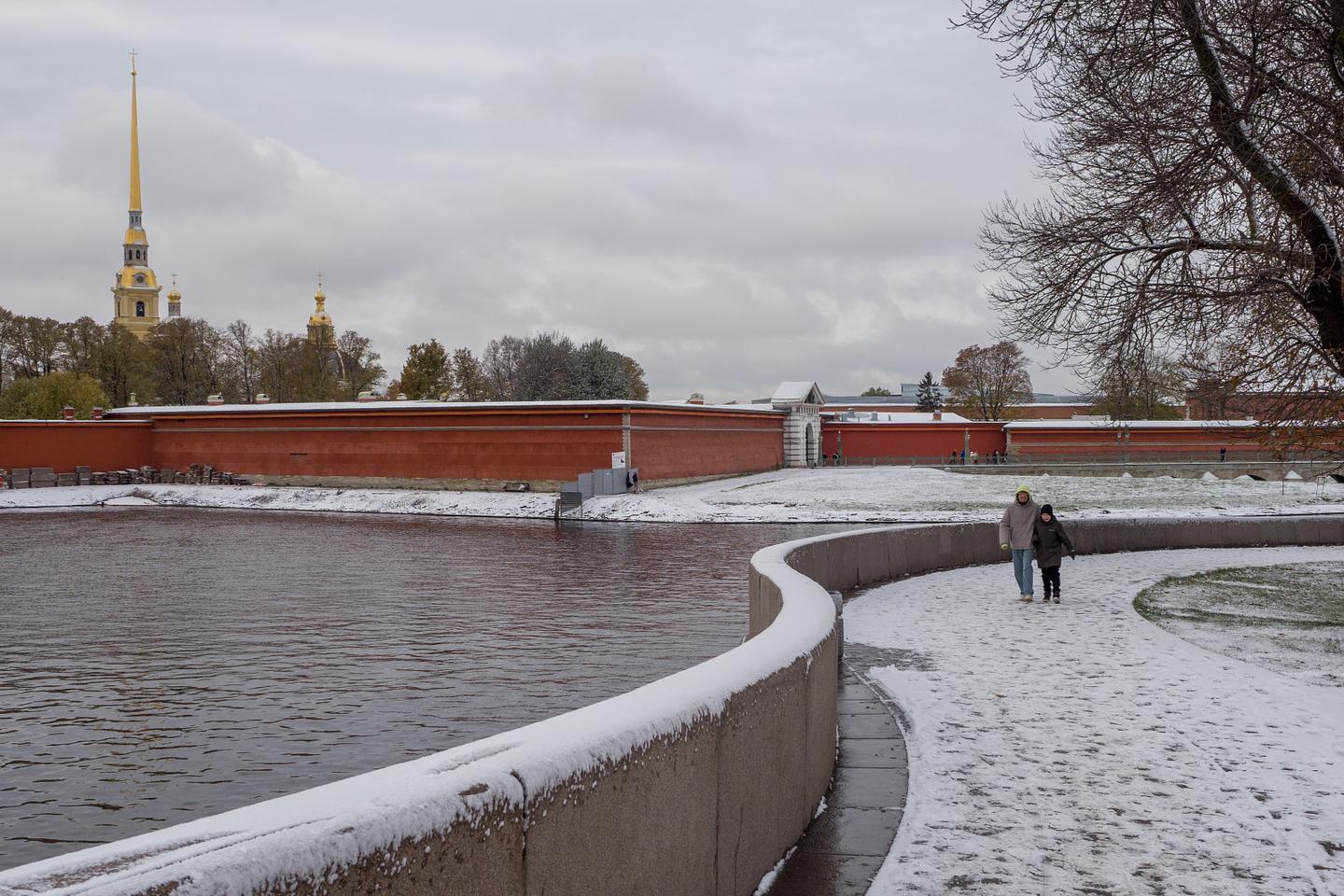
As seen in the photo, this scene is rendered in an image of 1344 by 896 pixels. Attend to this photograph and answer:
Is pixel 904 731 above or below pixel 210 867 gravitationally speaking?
below

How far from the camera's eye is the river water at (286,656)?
7.58 meters

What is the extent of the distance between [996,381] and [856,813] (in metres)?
82.4

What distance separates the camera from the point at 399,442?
43.1m

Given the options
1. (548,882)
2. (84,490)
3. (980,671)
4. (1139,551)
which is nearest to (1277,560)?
(1139,551)

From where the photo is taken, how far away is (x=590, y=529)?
99.1 feet

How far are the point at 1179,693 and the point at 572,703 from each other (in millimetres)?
4855

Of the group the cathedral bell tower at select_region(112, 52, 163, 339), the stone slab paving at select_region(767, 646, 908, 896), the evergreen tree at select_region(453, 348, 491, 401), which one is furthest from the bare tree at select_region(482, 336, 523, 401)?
the stone slab paving at select_region(767, 646, 908, 896)

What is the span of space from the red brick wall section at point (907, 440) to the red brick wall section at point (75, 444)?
114 ft

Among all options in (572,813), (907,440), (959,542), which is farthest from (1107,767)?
(907,440)

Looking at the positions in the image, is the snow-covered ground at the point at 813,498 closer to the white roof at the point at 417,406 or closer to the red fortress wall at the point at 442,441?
the red fortress wall at the point at 442,441

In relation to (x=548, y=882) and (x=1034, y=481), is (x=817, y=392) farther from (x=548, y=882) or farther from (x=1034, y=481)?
(x=548, y=882)

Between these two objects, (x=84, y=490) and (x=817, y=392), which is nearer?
(x=84, y=490)

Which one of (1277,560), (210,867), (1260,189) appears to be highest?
(1260,189)

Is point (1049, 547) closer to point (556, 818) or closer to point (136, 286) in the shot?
point (556, 818)
